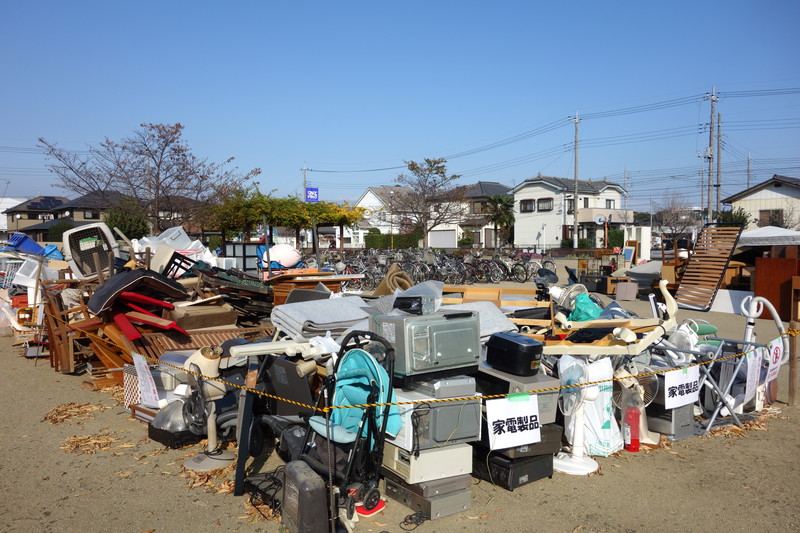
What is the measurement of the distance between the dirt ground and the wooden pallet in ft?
28.8

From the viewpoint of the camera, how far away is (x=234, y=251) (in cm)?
1454

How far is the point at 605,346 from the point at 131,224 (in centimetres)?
3133

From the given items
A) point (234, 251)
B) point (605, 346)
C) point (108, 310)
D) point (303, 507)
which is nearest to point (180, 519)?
point (303, 507)

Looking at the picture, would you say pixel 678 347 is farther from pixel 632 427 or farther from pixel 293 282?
pixel 293 282

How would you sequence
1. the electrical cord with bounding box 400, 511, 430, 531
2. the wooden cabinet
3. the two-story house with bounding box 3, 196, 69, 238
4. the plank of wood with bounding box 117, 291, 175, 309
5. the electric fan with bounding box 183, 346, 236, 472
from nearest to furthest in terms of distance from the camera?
the electrical cord with bounding box 400, 511, 430, 531 < the electric fan with bounding box 183, 346, 236, 472 < the plank of wood with bounding box 117, 291, 175, 309 < the wooden cabinet < the two-story house with bounding box 3, 196, 69, 238

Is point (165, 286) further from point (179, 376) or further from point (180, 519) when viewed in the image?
point (180, 519)

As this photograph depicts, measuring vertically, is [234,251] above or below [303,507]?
above

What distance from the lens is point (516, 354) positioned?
4.24 m

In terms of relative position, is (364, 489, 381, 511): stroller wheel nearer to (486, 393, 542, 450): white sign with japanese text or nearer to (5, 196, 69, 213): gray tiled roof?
(486, 393, 542, 450): white sign with japanese text

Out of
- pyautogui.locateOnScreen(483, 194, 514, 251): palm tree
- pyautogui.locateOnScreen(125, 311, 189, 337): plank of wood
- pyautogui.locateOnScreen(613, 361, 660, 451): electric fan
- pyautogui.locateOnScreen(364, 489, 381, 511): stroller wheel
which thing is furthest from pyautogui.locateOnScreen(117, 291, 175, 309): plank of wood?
pyautogui.locateOnScreen(483, 194, 514, 251): palm tree

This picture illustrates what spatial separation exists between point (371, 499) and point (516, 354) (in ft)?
4.84

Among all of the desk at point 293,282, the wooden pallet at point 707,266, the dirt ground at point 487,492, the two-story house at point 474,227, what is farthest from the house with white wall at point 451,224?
the dirt ground at point 487,492

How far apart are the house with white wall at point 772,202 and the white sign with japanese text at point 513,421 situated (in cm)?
3729

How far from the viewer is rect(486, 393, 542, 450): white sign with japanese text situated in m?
Result: 3.91
